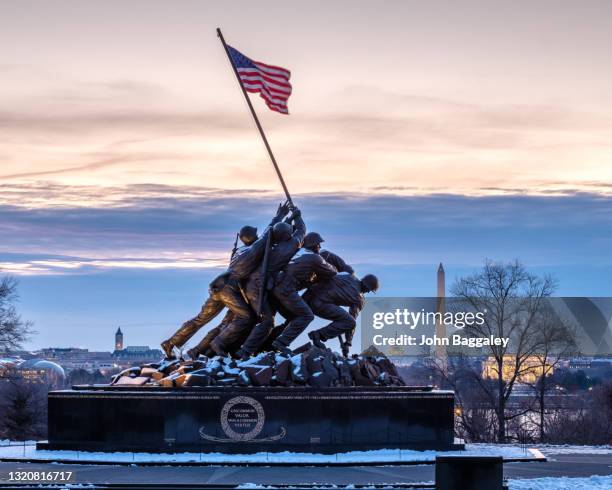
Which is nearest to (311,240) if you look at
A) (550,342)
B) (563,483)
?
(563,483)

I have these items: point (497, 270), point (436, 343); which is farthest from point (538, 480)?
point (436, 343)

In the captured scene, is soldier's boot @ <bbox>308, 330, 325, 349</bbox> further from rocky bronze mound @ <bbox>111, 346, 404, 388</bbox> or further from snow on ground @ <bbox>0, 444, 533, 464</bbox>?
snow on ground @ <bbox>0, 444, 533, 464</bbox>

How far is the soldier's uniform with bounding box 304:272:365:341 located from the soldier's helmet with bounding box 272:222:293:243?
57.7 inches

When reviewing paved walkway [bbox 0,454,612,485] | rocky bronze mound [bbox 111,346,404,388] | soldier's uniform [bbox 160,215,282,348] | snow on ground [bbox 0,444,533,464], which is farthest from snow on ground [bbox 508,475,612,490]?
soldier's uniform [bbox 160,215,282,348]

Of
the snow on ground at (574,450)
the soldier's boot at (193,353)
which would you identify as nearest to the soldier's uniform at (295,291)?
the soldier's boot at (193,353)

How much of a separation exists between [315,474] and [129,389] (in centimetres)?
568

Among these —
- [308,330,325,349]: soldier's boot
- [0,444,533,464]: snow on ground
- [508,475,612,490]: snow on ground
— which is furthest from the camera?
[308,330,325,349]: soldier's boot

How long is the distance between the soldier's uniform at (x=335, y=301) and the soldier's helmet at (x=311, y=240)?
35.5 inches

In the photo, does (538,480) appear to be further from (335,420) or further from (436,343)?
(436,343)

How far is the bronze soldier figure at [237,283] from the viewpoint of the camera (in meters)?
31.0

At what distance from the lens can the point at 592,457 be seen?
98.0ft

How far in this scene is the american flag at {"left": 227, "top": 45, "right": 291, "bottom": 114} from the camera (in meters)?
32.5

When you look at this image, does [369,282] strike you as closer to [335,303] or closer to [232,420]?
[335,303]

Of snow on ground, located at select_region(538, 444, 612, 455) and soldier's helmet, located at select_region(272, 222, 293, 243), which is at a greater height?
soldier's helmet, located at select_region(272, 222, 293, 243)
